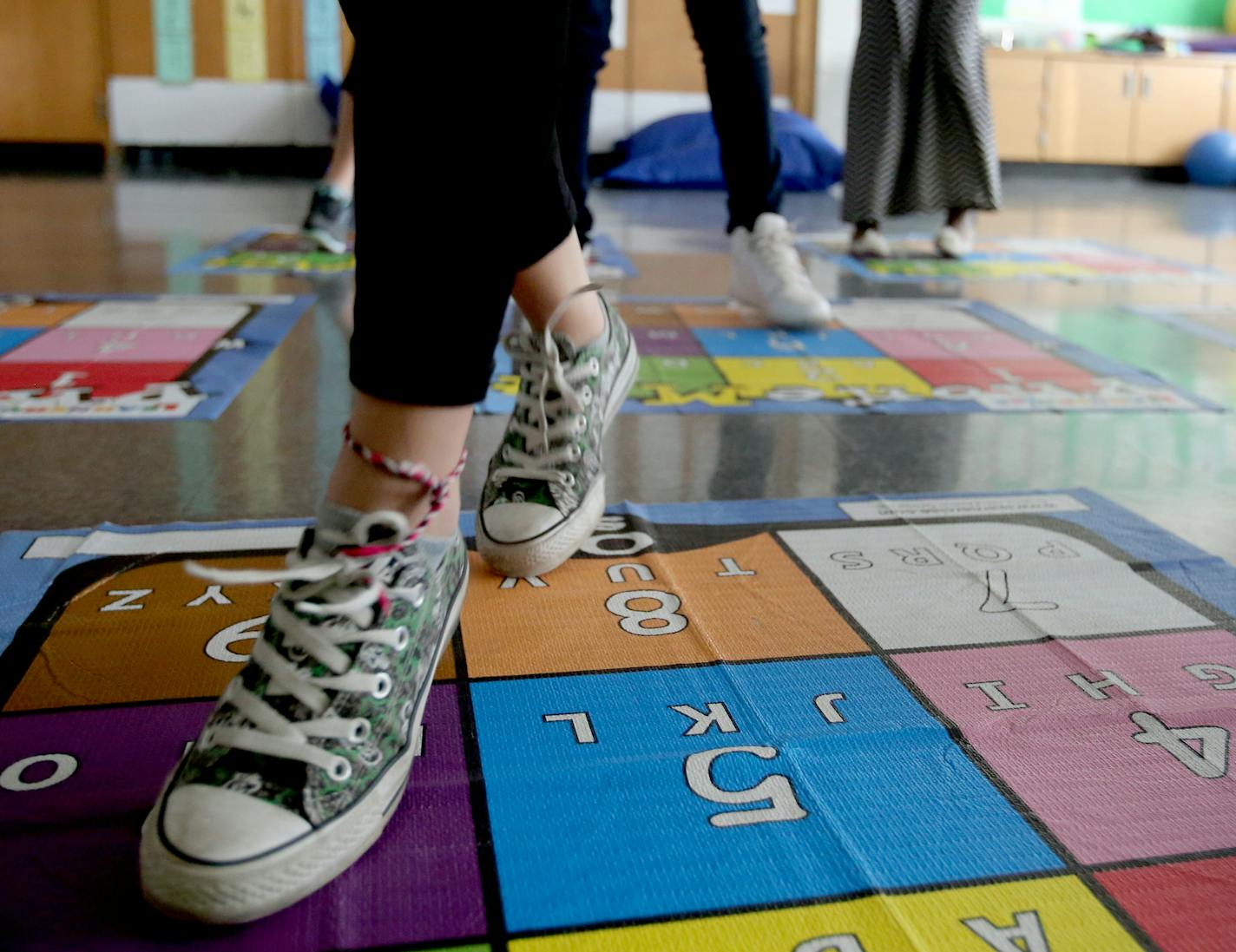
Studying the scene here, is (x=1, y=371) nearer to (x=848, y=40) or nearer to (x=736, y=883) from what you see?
(x=736, y=883)

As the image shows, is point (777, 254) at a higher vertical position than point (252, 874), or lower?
higher

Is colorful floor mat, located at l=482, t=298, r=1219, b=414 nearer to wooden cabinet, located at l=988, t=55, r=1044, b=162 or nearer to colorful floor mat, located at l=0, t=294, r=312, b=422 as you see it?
colorful floor mat, located at l=0, t=294, r=312, b=422

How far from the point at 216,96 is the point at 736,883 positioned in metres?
4.78

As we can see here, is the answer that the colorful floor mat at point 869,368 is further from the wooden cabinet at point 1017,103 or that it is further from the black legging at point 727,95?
the wooden cabinet at point 1017,103

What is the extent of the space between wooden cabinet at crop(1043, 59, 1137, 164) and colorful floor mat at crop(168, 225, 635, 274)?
337cm

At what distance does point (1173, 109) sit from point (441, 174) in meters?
5.59

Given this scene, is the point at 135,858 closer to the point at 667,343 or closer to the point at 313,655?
the point at 313,655

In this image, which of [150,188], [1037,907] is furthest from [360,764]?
[150,188]

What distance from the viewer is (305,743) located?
0.53 metres

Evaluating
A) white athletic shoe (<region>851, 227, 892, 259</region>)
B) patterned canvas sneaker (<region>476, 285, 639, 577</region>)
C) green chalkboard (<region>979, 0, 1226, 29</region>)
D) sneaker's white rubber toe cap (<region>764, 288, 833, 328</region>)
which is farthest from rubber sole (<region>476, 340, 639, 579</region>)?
green chalkboard (<region>979, 0, 1226, 29</region>)

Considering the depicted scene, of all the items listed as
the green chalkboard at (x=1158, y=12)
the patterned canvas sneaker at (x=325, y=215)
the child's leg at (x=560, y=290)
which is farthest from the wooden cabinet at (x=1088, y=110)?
the child's leg at (x=560, y=290)

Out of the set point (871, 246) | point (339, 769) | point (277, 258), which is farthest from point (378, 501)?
point (871, 246)

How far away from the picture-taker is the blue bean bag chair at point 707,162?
13.3 feet

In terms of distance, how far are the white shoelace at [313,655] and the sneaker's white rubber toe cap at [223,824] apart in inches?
1.0
